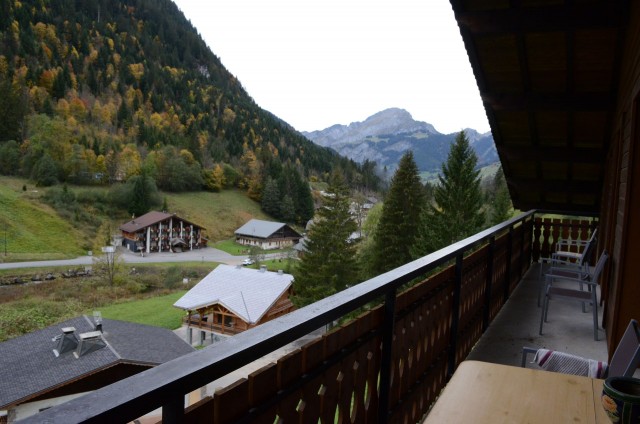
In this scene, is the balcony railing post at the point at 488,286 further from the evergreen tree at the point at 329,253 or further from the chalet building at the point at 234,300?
the evergreen tree at the point at 329,253

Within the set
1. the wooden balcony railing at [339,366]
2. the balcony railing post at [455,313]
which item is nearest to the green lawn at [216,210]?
the balcony railing post at [455,313]

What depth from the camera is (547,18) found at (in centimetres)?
386

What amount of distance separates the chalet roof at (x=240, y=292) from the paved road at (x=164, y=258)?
63.4 feet

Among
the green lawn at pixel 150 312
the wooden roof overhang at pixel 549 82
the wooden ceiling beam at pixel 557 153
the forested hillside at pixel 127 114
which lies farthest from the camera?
the forested hillside at pixel 127 114

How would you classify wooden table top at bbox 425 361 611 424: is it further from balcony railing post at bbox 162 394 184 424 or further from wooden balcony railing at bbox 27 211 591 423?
balcony railing post at bbox 162 394 184 424

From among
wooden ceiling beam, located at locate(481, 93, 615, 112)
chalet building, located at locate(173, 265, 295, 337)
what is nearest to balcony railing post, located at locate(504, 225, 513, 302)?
wooden ceiling beam, located at locate(481, 93, 615, 112)

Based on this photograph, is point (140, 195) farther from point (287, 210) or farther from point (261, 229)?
point (287, 210)

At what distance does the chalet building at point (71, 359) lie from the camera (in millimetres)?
13643

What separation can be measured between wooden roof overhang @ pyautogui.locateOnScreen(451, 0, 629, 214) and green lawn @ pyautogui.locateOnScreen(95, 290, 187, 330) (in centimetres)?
2295

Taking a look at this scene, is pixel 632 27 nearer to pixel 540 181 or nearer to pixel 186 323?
pixel 540 181

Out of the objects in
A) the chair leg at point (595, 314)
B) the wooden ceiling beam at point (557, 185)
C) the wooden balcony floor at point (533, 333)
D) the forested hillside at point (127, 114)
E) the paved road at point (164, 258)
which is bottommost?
the paved road at point (164, 258)

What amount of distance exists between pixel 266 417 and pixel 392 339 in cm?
84

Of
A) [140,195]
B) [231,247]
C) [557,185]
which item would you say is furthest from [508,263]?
[140,195]

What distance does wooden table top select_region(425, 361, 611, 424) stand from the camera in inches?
46.1
